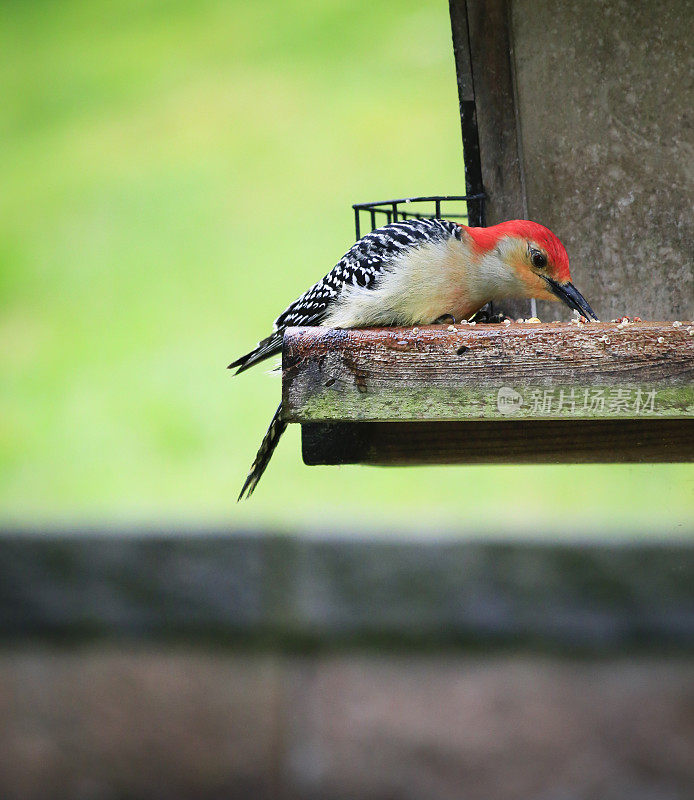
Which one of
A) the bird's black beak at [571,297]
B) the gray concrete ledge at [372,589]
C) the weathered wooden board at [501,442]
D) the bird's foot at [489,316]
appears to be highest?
the bird's black beak at [571,297]

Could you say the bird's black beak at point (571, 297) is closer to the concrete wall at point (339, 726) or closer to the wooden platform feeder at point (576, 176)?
the wooden platform feeder at point (576, 176)

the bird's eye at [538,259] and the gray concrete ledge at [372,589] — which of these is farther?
the gray concrete ledge at [372,589]

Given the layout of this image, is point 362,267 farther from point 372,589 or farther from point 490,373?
point 372,589

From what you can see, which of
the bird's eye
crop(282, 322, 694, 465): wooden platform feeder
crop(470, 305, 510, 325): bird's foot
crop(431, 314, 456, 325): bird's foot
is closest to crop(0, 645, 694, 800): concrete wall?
crop(470, 305, 510, 325): bird's foot

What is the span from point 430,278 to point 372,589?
2.16 meters

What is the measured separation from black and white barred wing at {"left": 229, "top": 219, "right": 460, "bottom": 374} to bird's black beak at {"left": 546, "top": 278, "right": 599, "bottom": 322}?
0.94 ft

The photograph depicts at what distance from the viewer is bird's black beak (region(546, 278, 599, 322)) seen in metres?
2.61

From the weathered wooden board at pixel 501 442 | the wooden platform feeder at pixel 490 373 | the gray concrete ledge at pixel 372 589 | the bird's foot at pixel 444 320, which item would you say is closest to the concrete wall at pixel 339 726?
the gray concrete ledge at pixel 372 589

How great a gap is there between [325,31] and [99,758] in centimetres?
395

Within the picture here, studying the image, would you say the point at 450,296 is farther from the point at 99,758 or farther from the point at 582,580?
the point at 99,758

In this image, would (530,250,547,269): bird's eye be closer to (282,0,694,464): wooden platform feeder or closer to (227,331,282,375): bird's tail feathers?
(282,0,694,464): wooden platform feeder

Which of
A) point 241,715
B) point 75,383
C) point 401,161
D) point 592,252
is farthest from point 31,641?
point 592,252

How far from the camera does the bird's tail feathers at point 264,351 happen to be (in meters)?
2.72

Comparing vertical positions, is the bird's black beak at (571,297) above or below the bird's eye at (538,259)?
below
